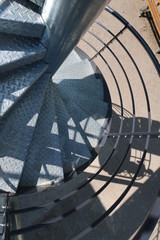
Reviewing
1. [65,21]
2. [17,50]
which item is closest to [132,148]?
[17,50]

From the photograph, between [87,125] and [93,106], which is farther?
[93,106]

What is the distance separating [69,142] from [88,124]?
393mm

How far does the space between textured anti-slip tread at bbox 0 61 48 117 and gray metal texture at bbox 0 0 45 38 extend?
457mm

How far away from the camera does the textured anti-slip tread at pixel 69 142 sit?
12.1 ft

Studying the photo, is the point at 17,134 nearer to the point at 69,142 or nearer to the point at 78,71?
the point at 69,142

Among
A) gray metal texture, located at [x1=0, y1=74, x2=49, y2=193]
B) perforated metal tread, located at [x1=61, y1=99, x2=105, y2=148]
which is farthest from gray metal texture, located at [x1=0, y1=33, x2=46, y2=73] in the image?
perforated metal tread, located at [x1=61, y1=99, x2=105, y2=148]

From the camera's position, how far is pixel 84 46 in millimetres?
5730

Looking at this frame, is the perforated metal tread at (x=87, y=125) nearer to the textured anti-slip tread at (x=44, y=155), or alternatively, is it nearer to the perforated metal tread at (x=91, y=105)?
the perforated metal tread at (x=91, y=105)

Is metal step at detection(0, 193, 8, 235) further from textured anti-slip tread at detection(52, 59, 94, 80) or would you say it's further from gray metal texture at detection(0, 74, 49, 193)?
textured anti-slip tread at detection(52, 59, 94, 80)

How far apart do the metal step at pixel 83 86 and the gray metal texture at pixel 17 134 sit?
3.34ft

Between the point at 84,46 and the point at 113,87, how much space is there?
3.07ft

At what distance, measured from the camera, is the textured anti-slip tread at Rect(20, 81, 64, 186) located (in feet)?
11.0

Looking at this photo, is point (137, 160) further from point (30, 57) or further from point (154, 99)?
point (30, 57)

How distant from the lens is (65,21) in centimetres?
225
